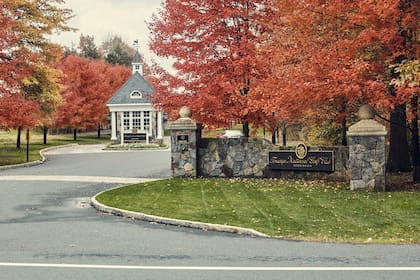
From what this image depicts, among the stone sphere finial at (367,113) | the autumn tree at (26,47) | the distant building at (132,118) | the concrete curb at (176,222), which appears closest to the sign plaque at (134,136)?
the distant building at (132,118)

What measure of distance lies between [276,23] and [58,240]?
11.7 m

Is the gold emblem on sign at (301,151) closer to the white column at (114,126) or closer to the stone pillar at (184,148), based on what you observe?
the stone pillar at (184,148)

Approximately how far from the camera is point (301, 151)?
16.8m

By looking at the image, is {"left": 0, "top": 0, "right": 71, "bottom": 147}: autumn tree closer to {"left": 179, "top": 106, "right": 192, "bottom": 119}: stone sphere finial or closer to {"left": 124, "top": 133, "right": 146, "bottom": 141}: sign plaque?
{"left": 179, "top": 106, "right": 192, "bottom": 119}: stone sphere finial

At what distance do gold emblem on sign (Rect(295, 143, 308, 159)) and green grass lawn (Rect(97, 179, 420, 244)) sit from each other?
0.95 metres

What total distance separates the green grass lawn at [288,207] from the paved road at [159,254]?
0.82 m

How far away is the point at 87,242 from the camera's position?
9.27 metres

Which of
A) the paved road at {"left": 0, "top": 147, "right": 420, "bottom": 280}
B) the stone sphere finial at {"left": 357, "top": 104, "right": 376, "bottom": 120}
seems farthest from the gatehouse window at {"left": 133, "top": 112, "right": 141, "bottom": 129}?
the paved road at {"left": 0, "top": 147, "right": 420, "bottom": 280}

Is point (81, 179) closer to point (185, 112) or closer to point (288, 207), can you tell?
point (185, 112)

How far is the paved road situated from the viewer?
709 centimetres

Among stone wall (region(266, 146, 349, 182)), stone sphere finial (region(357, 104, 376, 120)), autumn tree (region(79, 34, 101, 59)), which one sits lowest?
stone wall (region(266, 146, 349, 182))

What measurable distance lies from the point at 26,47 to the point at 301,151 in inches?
947

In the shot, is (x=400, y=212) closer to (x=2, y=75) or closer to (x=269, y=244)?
(x=269, y=244)

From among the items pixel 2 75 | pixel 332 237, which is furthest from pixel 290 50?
pixel 2 75
